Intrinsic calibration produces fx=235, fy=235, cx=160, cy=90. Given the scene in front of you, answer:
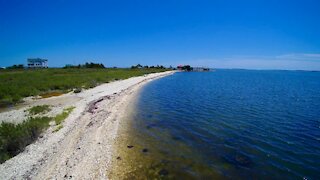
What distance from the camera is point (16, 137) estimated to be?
16.1 metres

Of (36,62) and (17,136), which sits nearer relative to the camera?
(17,136)

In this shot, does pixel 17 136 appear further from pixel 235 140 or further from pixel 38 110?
pixel 235 140

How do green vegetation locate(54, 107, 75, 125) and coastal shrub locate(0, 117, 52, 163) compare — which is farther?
green vegetation locate(54, 107, 75, 125)

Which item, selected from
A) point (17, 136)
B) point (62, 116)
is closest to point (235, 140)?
point (17, 136)

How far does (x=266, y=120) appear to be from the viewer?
81.8 ft

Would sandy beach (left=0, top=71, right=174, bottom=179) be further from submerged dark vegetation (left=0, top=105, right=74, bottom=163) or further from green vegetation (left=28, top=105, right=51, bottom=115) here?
green vegetation (left=28, top=105, right=51, bottom=115)

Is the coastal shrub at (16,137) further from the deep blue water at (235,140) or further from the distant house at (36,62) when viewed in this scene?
the distant house at (36,62)

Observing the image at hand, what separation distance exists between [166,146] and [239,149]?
5.27m

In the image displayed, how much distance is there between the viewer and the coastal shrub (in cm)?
1516

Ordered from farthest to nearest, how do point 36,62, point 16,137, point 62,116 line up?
point 36,62 < point 62,116 < point 16,137

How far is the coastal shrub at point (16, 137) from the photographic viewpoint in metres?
15.2

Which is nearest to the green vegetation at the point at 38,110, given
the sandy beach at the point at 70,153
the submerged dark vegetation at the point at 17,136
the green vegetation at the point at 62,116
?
the sandy beach at the point at 70,153

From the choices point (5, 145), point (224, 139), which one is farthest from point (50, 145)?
point (224, 139)

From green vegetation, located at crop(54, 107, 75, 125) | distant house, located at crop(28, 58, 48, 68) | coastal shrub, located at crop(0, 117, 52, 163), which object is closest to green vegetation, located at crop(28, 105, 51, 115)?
green vegetation, located at crop(54, 107, 75, 125)
